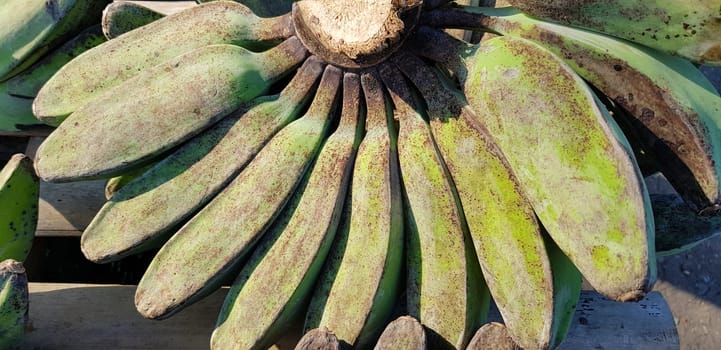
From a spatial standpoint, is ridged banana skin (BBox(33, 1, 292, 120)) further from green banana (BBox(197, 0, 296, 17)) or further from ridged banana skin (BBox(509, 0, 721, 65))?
ridged banana skin (BBox(509, 0, 721, 65))

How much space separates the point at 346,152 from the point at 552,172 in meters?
0.28

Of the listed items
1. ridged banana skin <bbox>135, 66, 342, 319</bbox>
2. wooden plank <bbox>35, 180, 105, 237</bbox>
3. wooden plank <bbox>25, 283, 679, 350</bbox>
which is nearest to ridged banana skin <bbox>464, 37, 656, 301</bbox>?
ridged banana skin <bbox>135, 66, 342, 319</bbox>

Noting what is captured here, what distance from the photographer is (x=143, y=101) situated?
856mm

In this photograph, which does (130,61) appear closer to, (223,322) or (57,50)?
(57,50)

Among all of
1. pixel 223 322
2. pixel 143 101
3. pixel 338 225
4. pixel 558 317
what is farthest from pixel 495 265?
pixel 143 101

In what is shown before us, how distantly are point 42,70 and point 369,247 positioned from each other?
693 millimetres

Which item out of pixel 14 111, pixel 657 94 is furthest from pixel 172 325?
pixel 657 94

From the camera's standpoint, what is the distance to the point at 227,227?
844 mm

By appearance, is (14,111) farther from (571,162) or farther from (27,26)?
(571,162)

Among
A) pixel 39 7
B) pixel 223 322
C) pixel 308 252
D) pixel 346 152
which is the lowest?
pixel 223 322

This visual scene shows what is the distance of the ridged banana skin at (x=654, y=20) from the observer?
2.48 feet

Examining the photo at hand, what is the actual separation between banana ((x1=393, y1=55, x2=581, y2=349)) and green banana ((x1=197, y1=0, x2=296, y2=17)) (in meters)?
0.34

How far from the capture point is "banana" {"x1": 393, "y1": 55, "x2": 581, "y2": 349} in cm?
75

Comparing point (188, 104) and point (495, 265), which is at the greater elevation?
point (188, 104)
